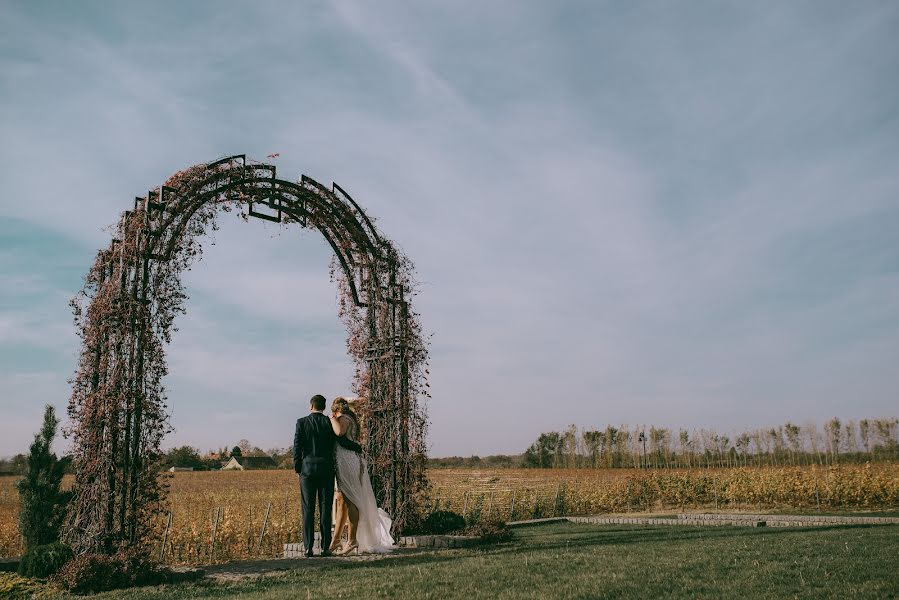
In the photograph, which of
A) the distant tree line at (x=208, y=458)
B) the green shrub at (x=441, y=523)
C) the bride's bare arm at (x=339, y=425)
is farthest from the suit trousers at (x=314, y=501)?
the distant tree line at (x=208, y=458)

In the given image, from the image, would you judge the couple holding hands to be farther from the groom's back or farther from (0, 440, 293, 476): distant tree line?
(0, 440, 293, 476): distant tree line

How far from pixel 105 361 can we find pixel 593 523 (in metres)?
10.7

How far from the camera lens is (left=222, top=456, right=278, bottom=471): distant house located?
226 ft

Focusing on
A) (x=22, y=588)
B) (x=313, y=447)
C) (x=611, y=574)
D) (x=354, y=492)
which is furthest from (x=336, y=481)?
(x=611, y=574)

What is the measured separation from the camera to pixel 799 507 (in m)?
23.0

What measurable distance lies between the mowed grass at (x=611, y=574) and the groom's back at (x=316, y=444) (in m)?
1.20

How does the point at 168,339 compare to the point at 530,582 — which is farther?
the point at 168,339

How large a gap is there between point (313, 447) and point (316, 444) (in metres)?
→ 0.05

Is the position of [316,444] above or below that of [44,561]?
above

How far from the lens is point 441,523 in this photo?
1063 cm

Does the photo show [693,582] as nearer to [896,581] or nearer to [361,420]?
[896,581]

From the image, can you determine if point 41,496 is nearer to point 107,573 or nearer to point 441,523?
point 107,573

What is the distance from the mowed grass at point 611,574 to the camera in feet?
18.2

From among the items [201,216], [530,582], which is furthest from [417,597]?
[201,216]
